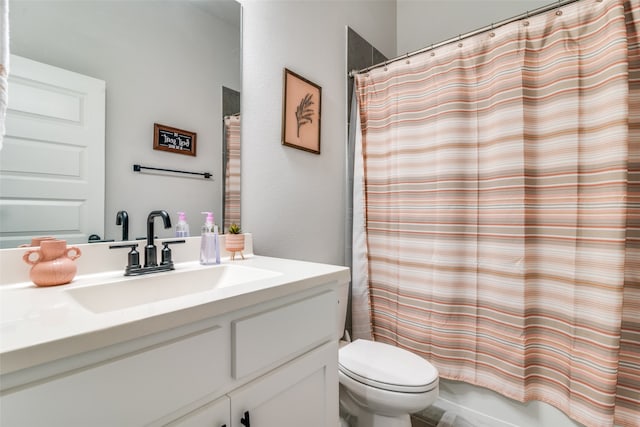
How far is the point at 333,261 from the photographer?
5.76 feet

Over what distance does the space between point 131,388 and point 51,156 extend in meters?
0.71

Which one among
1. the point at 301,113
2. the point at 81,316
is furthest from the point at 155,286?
the point at 301,113

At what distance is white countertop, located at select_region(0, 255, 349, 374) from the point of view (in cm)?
42

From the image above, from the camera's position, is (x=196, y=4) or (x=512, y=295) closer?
(x=196, y=4)

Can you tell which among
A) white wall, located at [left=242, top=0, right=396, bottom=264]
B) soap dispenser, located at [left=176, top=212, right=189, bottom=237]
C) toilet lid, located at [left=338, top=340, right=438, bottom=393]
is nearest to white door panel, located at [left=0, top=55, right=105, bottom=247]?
soap dispenser, located at [left=176, top=212, right=189, bottom=237]

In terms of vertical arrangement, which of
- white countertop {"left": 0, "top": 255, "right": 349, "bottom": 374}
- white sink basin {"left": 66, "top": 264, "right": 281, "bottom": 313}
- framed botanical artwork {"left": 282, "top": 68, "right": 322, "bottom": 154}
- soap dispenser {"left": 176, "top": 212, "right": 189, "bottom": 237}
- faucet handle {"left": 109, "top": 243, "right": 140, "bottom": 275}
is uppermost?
framed botanical artwork {"left": 282, "top": 68, "right": 322, "bottom": 154}

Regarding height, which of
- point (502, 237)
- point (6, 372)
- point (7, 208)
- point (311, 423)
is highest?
point (7, 208)

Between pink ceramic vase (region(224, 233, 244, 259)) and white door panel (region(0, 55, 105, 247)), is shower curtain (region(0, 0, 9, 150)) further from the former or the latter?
pink ceramic vase (region(224, 233, 244, 259))

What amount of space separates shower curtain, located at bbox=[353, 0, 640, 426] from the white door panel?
4.27 feet

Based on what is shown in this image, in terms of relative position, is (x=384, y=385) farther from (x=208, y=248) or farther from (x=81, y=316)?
(x=81, y=316)

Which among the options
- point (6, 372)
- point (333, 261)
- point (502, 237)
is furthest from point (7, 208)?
point (502, 237)

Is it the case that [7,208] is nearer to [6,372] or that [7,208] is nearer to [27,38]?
[27,38]

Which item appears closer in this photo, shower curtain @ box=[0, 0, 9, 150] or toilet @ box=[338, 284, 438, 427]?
shower curtain @ box=[0, 0, 9, 150]

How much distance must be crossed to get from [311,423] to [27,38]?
4.33 feet
